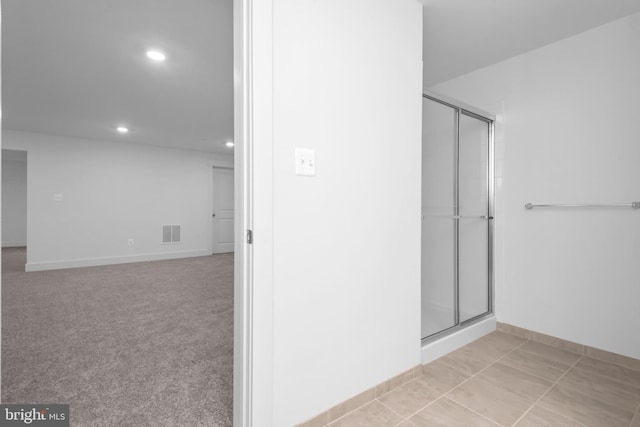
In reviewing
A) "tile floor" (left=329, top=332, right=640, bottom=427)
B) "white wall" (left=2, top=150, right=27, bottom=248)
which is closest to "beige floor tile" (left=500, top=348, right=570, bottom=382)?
"tile floor" (left=329, top=332, right=640, bottom=427)

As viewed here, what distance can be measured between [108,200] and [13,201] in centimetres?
417

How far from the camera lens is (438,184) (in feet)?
8.46

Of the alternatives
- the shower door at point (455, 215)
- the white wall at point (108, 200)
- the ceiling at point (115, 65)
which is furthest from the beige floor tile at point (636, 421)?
the white wall at point (108, 200)

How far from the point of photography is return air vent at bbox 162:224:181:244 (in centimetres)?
639

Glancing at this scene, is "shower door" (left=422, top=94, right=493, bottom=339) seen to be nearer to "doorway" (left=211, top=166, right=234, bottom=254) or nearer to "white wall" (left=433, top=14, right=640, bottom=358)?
"white wall" (left=433, top=14, right=640, bottom=358)

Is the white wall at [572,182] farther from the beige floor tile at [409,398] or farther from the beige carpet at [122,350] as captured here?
the beige carpet at [122,350]

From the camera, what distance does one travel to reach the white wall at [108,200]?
5246 mm

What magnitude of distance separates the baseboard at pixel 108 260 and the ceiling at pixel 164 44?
245 cm

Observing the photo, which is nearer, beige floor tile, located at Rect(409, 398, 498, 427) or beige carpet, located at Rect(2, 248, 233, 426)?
beige floor tile, located at Rect(409, 398, 498, 427)

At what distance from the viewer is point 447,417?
1.65 meters

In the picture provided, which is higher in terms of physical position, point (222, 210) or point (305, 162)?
point (305, 162)

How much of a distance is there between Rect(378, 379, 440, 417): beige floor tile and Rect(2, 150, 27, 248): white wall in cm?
985

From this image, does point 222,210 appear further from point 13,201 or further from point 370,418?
point 370,418

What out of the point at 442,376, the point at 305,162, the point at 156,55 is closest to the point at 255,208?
the point at 305,162
